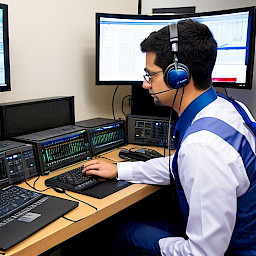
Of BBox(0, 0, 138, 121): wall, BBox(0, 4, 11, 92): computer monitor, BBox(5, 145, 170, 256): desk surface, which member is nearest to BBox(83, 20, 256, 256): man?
BBox(5, 145, 170, 256): desk surface

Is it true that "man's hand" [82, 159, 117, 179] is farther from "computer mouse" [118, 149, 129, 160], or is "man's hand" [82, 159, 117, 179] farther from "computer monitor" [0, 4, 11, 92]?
"computer monitor" [0, 4, 11, 92]

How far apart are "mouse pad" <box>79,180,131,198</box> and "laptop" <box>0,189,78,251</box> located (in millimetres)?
115

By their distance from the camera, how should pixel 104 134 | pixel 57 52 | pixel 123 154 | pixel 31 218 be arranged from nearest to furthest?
pixel 31 218, pixel 123 154, pixel 104 134, pixel 57 52

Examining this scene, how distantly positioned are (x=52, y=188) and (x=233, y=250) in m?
0.64

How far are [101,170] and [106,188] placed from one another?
0.11 m

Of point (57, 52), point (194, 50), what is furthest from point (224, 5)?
point (194, 50)

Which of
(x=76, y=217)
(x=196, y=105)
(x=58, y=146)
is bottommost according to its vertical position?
(x=76, y=217)

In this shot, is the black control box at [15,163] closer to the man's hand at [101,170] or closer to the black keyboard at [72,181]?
the black keyboard at [72,181]

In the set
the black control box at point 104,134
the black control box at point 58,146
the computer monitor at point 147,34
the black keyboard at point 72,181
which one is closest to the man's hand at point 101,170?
the black keyboard at point 72,181

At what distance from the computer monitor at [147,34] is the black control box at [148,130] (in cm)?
21

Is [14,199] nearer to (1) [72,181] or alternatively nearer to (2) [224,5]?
(1) [72,181]

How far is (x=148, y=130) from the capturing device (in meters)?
1.87

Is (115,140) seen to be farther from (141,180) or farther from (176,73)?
(176,73)

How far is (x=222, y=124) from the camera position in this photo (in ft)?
3.23
